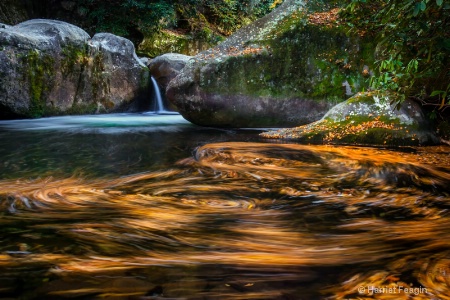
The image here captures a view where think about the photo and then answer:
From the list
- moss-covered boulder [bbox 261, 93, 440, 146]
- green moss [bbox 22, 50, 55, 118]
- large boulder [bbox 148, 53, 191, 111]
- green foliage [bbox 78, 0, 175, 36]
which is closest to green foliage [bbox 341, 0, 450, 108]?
moss-covered boulder [bbox 261, 93, 440, 146]

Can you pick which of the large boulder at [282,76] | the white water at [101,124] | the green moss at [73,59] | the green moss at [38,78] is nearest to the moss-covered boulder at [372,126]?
the large boulder at [282,76]

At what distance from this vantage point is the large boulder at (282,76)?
313 inches

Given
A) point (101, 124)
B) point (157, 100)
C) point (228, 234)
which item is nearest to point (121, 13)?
point (157, 100)

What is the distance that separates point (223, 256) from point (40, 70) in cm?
951

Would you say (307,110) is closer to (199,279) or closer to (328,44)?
(328,44)

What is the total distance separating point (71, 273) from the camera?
1.76 metres

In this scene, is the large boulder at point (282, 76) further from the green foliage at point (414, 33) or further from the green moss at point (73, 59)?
the green moss at point (73, 59)

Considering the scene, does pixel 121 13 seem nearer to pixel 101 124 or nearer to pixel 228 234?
pixel 101 124

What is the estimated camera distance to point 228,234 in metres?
2.35

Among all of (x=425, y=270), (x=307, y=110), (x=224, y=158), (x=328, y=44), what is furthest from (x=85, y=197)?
(x=328, y=44)

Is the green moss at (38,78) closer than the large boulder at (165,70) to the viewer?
Yes

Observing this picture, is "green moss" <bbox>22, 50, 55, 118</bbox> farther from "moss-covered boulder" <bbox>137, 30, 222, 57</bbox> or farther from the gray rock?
"moss-covered boulder" <bbox>137, 30, 222, 57</bbox>

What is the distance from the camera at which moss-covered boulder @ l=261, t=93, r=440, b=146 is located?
6117mm

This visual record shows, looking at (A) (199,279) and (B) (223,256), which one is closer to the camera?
(A) (199,279)
